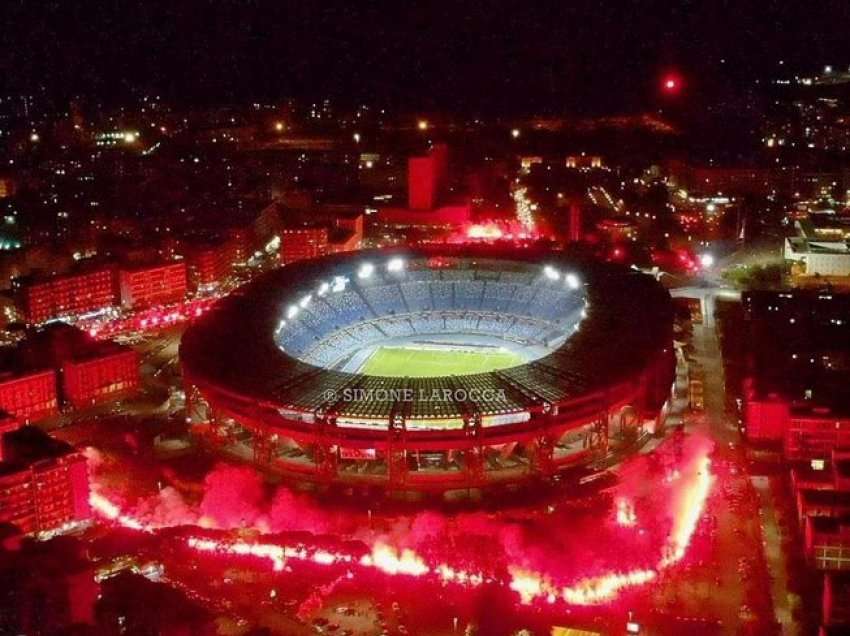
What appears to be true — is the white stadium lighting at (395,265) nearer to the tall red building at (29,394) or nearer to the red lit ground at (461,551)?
the tall red building at (29,394)

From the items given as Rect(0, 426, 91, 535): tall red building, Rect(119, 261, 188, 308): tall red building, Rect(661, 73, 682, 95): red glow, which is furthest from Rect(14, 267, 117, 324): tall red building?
Rect(661, 73, 682, 95): red glow

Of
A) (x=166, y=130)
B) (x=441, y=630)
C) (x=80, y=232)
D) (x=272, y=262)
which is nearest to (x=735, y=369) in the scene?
(x=441, y=630)

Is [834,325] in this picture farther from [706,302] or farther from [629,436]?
[629,436]

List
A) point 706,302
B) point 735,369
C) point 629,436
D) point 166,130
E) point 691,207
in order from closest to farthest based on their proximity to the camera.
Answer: point 629,436
point 735,369
point 706,302
point 691,207
point 166,130

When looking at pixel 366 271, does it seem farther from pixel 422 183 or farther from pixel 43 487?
pixel 43 487

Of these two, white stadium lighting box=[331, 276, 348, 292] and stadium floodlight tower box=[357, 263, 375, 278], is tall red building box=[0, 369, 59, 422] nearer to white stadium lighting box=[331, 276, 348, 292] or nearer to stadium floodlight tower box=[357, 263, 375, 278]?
white stadium lighting box=[331, 276, 348, 292]
